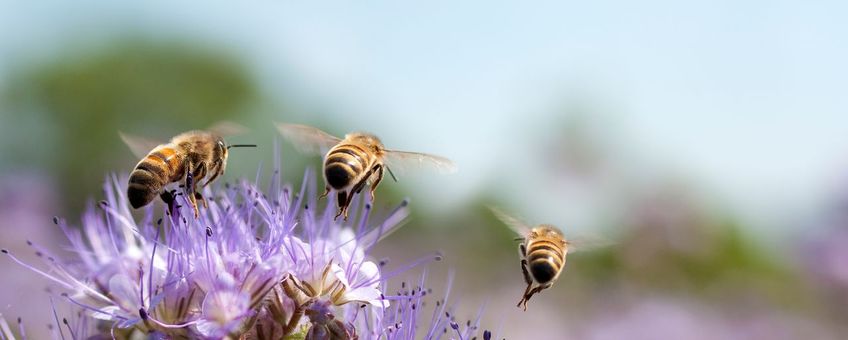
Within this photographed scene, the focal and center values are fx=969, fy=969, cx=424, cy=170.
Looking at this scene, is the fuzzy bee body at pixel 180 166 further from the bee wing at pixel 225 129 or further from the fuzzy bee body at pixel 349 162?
the fuzzy bee body at pixel 349 162

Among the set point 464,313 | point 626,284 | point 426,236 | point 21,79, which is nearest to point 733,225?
point 426,236

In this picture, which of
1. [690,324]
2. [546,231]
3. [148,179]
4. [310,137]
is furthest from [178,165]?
[690,324]

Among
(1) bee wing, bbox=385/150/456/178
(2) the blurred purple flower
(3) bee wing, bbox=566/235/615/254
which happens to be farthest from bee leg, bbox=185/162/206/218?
(2) the blurred purple flower

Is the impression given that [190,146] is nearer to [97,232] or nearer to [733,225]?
[97,232]

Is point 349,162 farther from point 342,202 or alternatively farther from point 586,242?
point 586,242

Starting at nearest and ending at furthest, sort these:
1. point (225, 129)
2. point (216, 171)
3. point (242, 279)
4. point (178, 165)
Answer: point (242, 279)
point (178, 165)
point (216, 171)
point (225, 129)

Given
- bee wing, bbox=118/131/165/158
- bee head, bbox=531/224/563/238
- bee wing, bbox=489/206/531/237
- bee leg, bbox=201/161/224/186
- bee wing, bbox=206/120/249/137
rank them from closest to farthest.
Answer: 1. bee leg, bbox=201/161/224/186
2. bee wing, bbox=118/131/165/158
3. bee wing, bbox=206/120/249/137
4. bee head, bbox=531/224/563/238
5. bee wing, bbox=489/206/531/237

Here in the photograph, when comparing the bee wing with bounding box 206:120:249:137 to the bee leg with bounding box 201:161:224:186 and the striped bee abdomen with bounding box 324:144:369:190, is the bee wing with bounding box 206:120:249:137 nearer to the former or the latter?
the bee leg with bounding box 201:161:224:186
